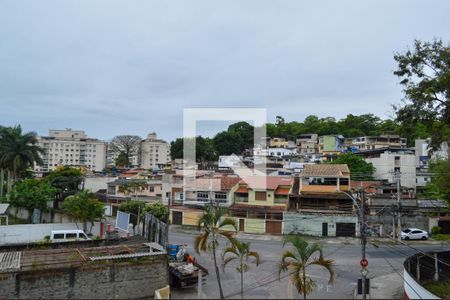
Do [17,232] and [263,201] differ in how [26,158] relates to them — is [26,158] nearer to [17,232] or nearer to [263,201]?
[17,232]

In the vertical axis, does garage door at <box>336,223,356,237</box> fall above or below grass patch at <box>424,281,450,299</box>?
above

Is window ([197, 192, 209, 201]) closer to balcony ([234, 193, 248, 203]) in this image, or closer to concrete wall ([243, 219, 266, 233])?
balcony ([234, 193, 248, 203])

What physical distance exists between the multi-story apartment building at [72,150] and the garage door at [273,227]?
95.0m

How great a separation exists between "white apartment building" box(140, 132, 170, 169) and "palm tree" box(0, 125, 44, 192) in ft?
246

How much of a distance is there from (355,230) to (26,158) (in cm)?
3933

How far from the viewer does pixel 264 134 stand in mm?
94812

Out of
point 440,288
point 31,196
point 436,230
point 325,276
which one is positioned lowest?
point 440,288

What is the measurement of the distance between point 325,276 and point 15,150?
40.7 metres

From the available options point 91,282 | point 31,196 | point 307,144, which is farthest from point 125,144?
point 91,282

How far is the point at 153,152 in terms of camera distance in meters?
128

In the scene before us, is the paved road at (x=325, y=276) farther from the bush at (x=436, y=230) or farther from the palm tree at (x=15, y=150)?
the palm tree at (x=15, y=150)

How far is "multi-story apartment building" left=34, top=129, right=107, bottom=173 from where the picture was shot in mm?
120625

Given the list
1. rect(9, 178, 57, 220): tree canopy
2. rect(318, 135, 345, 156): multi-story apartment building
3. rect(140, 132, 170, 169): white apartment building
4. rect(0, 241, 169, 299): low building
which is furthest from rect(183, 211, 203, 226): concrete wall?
rect(140, 132, 170, 169): white apartment building

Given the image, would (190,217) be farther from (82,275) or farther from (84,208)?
(82,275)
